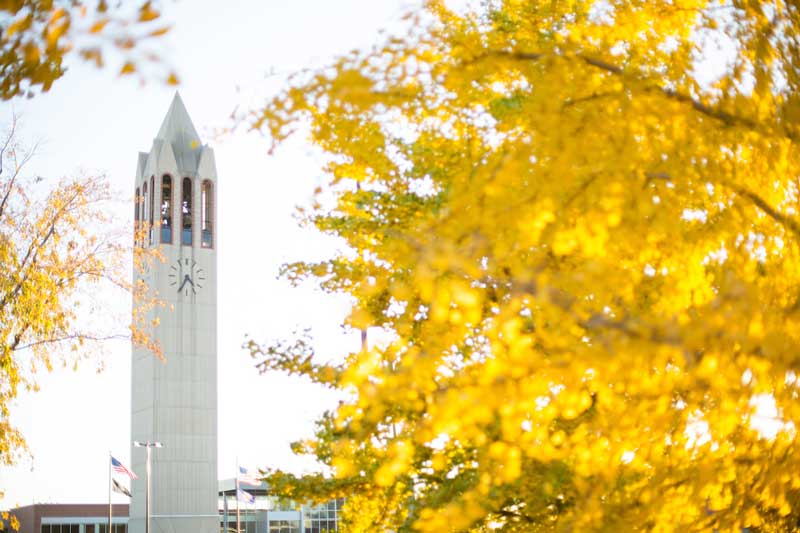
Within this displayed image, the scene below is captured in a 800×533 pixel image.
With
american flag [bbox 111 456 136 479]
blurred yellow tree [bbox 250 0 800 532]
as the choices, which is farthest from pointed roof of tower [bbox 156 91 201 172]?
blurred yellow tree [bbox 250 0 800 532]

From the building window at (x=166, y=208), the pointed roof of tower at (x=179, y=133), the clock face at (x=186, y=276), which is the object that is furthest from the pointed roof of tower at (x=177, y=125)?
the clock face at (x=186, y=276)

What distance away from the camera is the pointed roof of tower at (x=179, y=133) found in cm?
4766

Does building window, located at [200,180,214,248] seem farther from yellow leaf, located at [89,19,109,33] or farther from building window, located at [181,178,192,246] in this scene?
yellow leaf, located at [89,19,109,33]

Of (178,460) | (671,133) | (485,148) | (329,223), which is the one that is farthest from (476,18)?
(178,460)

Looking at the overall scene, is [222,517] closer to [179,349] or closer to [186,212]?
[179,349]

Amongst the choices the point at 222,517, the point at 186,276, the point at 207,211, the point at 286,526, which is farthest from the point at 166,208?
the point at 286,526

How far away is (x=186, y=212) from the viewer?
48.2 m

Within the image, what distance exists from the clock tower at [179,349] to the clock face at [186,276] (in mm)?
51

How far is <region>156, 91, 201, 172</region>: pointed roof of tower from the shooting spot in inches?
1876

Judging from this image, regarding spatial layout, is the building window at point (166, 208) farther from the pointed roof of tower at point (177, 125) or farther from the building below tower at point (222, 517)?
the building below tower at point (222, 517)

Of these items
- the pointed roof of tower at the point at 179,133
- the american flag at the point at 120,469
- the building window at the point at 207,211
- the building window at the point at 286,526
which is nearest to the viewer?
the american flag at the point at 120,469

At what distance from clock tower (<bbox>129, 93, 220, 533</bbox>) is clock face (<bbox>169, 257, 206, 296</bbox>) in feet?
0.17

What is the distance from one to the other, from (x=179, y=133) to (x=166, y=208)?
418cm

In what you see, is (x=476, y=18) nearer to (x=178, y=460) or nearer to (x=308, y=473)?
(x=308, y=473)
